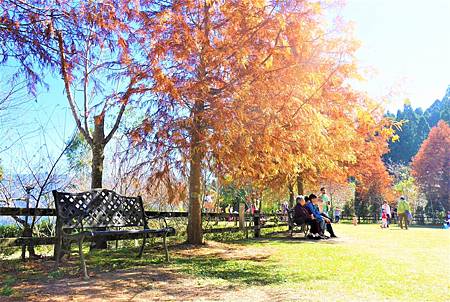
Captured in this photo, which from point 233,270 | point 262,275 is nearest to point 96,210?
point 233,270

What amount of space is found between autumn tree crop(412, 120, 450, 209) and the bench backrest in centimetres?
3519

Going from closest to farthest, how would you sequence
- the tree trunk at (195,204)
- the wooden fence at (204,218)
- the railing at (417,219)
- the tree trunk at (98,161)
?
the wooden fence at (204,218), the tree trunk at (195,204), the tree trunk at (98,161), the railing at (417,219)

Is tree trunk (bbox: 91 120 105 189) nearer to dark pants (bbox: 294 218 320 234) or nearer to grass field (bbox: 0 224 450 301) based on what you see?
grass field (bbox: 0 224 450 301)

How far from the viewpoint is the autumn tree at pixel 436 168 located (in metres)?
35.7

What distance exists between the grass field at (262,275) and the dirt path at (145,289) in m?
0.01

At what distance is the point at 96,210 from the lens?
6395 millimetres

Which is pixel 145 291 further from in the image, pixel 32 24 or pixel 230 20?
pixel 230 20

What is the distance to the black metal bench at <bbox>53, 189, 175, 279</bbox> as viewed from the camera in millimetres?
5582

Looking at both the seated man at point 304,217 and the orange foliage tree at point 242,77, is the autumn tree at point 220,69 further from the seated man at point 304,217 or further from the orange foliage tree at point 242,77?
the seated man at point 304,217

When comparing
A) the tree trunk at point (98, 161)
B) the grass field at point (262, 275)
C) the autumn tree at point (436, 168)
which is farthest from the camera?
the autumn tree at point (436, 168)

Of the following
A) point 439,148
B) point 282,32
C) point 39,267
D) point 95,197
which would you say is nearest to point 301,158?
point 282,32

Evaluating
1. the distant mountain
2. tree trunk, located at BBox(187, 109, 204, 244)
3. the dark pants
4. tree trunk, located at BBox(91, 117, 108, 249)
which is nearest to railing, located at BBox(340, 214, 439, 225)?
the dark pants

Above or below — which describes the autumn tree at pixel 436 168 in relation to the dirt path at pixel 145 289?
above

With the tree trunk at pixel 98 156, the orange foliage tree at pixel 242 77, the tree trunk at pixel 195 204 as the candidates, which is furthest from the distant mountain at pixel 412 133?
the orange foliage tree at pixel 242 77
